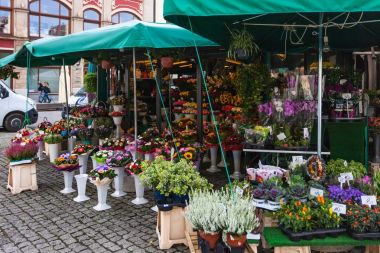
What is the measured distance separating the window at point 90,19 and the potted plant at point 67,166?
22.2 metres

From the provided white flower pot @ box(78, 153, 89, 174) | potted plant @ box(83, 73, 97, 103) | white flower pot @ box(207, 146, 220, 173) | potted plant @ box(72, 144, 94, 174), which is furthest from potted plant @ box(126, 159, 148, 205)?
potted plant @ box(83, 73, 97, 103)

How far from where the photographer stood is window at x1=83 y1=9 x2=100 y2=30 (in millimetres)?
26247

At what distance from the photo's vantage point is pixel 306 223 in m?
3.06

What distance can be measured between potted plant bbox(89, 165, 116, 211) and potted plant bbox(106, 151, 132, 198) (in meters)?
0.35

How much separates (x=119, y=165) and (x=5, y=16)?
21509 mm

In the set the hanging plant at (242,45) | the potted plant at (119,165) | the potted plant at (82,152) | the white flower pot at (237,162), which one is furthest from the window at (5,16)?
the hanging plant at (242,45)

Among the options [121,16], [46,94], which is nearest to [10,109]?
[46,94]

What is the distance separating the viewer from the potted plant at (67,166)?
221 inches

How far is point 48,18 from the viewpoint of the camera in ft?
81.8

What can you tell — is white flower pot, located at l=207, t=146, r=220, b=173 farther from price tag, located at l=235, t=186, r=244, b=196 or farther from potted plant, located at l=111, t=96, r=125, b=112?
price tag, located at l=235, t=186, r=244, b=196

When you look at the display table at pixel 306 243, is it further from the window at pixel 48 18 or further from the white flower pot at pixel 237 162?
the window at pixel 48 18

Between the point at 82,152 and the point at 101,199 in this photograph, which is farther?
the point at 82,152

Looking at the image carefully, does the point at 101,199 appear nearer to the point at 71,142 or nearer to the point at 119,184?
the point at 119,184

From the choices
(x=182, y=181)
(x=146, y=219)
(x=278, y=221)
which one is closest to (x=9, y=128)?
(x=146, y=219)
